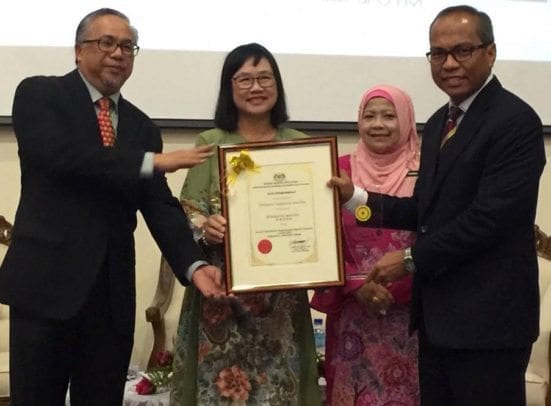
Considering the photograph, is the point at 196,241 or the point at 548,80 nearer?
the point at 196,241

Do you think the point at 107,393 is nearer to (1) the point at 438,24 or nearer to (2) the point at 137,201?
(2) the point at 137,201

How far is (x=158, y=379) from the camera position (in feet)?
9.89

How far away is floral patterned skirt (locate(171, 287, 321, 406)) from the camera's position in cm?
234

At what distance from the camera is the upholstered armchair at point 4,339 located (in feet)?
10.1

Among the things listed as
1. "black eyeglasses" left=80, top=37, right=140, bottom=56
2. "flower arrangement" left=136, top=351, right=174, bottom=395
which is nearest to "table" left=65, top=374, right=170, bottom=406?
"flower arrangement" left=136, top=351, right=174, bottom=395

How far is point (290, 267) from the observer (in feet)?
7.04

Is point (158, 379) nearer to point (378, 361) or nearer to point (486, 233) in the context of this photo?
point (378, 361)

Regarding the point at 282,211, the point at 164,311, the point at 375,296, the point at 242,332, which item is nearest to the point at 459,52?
the point at 282,211

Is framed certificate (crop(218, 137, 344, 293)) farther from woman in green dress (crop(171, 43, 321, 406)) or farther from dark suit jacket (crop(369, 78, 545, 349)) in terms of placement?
dark suit jacket (crop(369, 78, 545, 349))

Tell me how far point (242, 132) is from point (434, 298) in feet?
2.62

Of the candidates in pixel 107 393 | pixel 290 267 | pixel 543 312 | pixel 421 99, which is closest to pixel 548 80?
pixel 421 99

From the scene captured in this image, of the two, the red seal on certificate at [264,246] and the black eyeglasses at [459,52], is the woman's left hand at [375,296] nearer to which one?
the red seal on certificate at [264,246]

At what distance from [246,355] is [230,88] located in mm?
764

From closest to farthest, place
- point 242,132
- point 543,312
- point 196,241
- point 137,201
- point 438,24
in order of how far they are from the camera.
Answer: point 438,24, point 137,201, point 196,241, point 242,132, point 543,312
